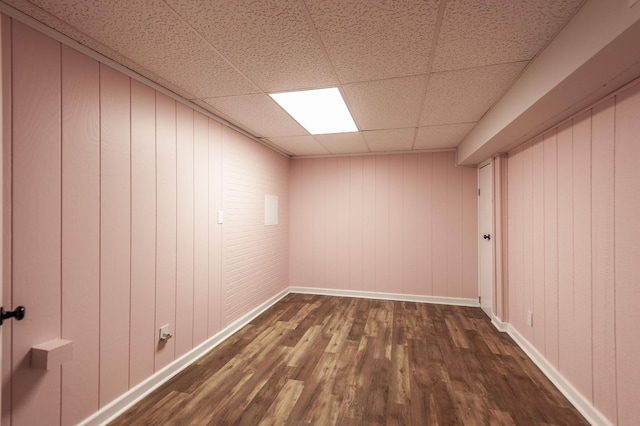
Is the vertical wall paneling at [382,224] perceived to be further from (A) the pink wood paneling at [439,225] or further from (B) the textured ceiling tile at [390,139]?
(A) the pink wood paneling at [439,225]

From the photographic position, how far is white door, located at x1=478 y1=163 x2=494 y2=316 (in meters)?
3.64

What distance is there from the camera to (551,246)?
2.38 meters

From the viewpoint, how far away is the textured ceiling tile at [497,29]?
4.41 feet

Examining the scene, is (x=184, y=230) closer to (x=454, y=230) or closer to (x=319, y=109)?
(x=319, y=109)

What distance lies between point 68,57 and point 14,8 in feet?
0.89

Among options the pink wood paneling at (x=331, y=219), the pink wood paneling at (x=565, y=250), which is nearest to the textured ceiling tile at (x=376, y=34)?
the pink wood paneling at (x=565, y=250)

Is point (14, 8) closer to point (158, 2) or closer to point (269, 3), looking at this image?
point (158, 2)

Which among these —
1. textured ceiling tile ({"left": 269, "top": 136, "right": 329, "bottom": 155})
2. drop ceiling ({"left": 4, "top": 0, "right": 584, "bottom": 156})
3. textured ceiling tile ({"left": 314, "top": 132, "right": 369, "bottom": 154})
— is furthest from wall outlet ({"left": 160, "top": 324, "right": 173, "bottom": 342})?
textured ceiling tile ({"left": 314, "top": 132, "right": 369, "bottom": 154})

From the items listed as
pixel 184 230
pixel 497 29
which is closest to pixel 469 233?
pixel 497 29

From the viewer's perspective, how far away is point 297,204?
5027mm

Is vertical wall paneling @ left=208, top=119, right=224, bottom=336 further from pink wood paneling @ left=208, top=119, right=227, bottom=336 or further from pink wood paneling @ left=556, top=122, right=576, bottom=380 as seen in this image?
pink wood paneling @ left=556, top=122, right=576, bottom=380

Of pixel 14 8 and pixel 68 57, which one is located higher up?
pixel 14 8


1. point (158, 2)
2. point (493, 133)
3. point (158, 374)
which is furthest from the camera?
point (493, 133)

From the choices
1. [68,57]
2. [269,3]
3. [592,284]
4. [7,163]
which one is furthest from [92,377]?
[592,284]
